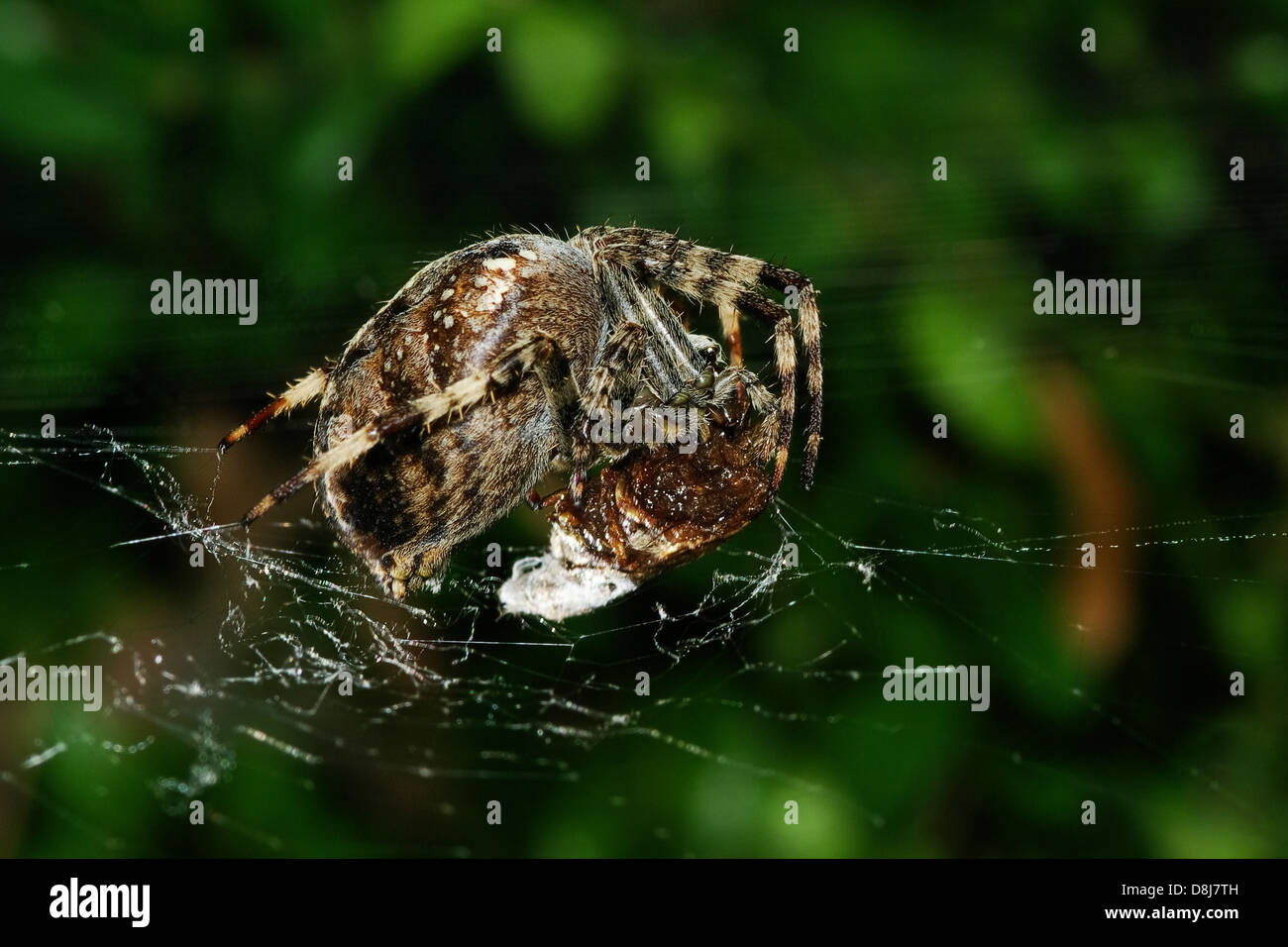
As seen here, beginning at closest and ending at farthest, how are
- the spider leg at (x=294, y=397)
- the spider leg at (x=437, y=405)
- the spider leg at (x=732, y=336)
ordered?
the spider leg at (x=437, y=405), the spider leg at (x=294, y=397), the spider leg at (x=732, y=336)

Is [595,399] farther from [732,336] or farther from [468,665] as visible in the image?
[468,665]

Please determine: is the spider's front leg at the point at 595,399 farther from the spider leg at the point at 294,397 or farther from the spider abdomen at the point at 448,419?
the spider leg at the point at 294,397

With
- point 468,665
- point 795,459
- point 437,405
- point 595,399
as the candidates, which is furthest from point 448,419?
point 795,459

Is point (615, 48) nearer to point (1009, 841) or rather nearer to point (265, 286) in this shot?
point (265, 286)

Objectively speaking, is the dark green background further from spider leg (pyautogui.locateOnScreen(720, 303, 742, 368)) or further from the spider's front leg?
the spider's front leg

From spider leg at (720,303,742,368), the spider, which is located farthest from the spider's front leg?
spider leg at (720,303,742,368)

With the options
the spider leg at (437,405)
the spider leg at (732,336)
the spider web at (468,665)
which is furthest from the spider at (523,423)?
the spider web at (468,665)

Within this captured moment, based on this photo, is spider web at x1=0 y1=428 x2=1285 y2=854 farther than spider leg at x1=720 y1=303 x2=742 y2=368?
Yes
